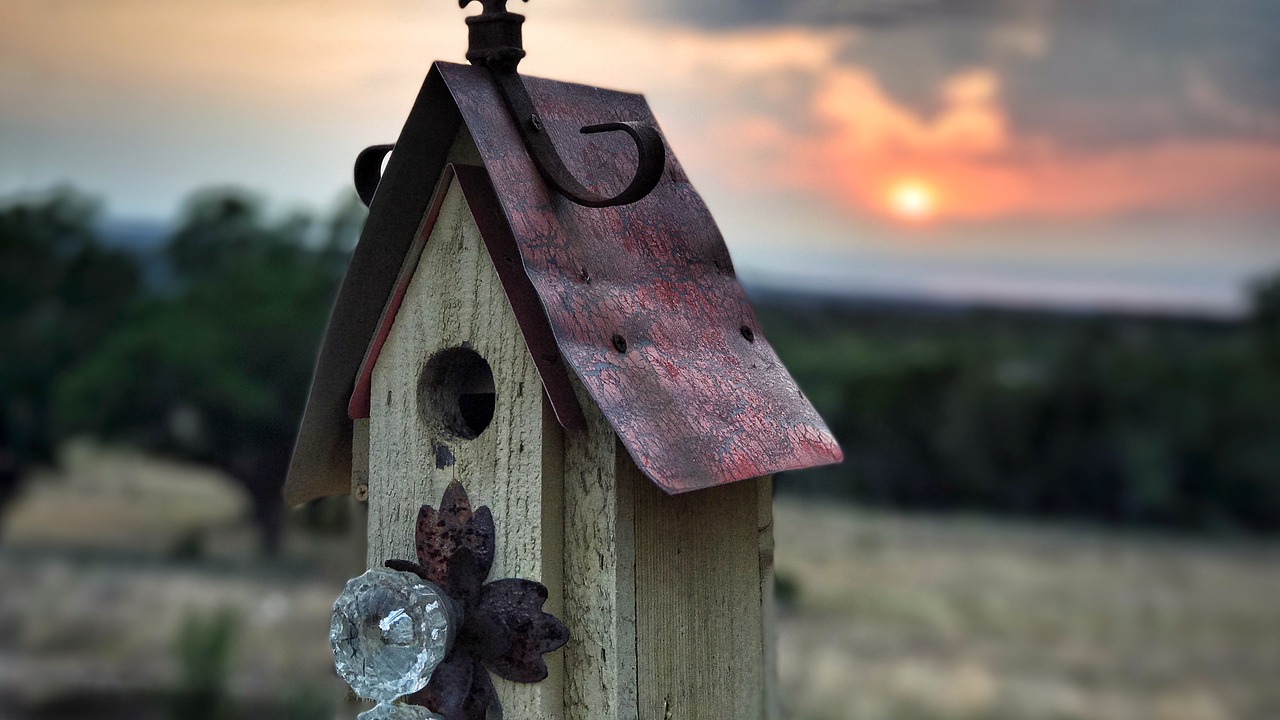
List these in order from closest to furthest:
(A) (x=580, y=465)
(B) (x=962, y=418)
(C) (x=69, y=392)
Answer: (A) (x=580, y=465) < (B) (x=962, y=418) < (C) (x=69, y=392)

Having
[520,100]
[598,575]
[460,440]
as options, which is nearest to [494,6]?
[520,100]

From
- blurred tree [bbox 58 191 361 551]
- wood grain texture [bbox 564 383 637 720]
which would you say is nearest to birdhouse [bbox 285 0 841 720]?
wood grain texture [bbox 564 383 637 720]

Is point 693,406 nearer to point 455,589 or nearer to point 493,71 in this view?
point 455,589

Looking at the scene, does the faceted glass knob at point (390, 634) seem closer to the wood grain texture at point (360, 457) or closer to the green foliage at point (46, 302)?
the wood grain texture at point (360, 457)

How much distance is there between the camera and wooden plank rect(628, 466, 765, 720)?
1.21 metres

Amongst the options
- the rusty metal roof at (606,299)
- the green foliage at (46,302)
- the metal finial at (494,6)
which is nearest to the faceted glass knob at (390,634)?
the rusty metal roof at (606,299)

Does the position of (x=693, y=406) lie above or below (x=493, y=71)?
below

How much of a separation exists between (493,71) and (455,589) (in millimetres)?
587

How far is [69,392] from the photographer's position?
10.5 ft

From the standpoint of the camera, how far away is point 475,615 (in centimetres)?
122

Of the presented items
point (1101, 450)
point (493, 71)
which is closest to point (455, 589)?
point (493, 71)

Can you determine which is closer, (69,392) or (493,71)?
(493,71)

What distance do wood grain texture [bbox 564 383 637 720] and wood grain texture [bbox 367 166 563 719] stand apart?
29mm

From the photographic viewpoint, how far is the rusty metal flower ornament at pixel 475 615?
1.19 metres
